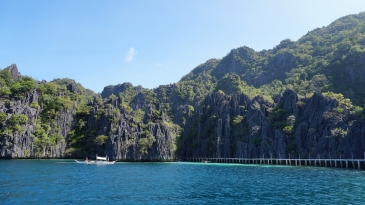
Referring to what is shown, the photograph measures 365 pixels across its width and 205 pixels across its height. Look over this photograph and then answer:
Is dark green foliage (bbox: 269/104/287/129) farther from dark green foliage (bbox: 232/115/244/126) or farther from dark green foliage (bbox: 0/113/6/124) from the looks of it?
dark green foliage (bbox: 0/113/6/124)

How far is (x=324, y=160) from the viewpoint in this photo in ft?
238

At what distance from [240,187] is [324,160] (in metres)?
44.5

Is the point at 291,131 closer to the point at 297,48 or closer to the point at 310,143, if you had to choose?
the point at 310,143

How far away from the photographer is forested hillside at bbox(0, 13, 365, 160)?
82.3 m

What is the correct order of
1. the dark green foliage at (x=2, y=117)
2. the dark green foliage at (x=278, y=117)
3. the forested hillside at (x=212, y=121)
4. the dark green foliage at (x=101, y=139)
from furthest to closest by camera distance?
the dark green foliage at (x=101, y=139), the dark green foliage at (x=278, y=117), the dark green foliage at (x=2, y=117), the forested hillside at (x=212, y=121)

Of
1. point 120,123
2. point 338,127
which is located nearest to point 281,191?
point 338,127

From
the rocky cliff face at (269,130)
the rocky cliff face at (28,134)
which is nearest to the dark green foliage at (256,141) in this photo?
the rocky cliff face at (269,130)

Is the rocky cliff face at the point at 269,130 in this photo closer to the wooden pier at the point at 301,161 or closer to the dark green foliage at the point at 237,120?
the dark green foliage at the point at 237,120

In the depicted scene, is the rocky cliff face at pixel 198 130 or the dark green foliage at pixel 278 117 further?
the dark green foliage at pixel 278 117

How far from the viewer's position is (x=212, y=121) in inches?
4365

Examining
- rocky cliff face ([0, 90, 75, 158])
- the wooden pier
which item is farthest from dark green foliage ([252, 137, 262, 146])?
rocky cliff face ([0, 90, 75, 158])

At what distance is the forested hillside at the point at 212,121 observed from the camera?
82312mm

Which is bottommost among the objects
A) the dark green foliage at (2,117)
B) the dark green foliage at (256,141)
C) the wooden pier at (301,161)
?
the wooden pier at (301,161)

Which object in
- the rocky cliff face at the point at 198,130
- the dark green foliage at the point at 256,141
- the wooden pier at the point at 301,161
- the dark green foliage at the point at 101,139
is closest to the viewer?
the wooden pier at the point at 301,161
